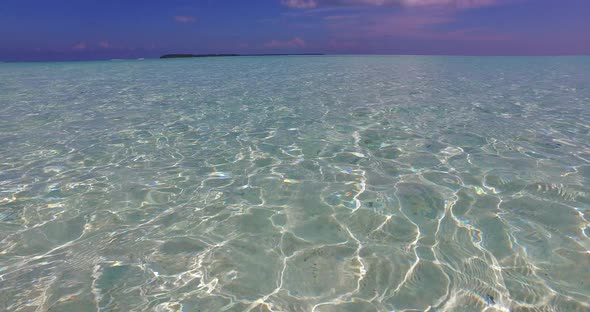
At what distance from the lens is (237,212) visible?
13.7 ft

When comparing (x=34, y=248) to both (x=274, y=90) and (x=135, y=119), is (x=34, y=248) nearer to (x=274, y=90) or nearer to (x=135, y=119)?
(x=135, y=119)

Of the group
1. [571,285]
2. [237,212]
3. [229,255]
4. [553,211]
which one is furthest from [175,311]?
[553,211]

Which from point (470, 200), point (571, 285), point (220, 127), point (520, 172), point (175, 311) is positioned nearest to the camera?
point (175, 311)

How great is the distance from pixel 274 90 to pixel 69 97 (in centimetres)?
828

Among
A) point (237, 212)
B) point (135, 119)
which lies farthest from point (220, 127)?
point (237, 212)

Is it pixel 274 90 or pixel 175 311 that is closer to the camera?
pixel 175 311

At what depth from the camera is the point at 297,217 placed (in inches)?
160

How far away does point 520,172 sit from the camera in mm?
5180

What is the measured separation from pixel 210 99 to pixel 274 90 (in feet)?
11.1

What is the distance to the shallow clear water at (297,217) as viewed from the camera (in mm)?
2855

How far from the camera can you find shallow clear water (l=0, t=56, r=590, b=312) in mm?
2855

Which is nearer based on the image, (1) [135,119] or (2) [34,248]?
(2) [34,248]

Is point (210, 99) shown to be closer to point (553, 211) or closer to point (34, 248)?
point (34, 248)

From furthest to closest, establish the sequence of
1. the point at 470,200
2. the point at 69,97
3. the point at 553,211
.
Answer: the point at 69,97
the point at 470,200
the point at 553,211
